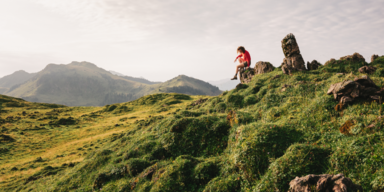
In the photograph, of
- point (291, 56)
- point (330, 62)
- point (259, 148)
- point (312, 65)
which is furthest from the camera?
point (291, 56)

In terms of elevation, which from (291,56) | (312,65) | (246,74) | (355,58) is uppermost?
(291,56)

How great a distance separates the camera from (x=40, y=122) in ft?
237

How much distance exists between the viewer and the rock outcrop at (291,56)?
2602 centimetres

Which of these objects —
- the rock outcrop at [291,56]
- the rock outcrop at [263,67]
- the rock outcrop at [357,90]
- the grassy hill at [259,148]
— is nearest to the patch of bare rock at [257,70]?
the rock outcrop at [263,67]

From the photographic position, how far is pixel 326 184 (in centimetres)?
690

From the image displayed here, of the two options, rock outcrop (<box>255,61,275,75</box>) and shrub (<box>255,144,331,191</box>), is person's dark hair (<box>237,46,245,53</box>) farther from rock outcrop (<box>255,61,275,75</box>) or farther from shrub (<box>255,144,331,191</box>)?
shrub (<box>255,144,331,191</box>)

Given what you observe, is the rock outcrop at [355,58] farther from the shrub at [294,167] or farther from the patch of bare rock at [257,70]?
the shrub at [294,167]

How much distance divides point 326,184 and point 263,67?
30.4 metres

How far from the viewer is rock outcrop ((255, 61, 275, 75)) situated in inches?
1328

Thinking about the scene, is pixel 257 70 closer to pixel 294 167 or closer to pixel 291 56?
pixel 291 56

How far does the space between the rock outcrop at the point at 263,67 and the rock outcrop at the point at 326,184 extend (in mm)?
28554

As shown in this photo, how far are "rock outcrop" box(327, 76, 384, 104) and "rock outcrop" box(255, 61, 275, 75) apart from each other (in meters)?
20.7

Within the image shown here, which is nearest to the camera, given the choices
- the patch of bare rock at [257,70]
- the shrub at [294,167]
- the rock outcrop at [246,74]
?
the shrub at [294,167]

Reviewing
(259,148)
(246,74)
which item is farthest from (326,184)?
(246,74)
